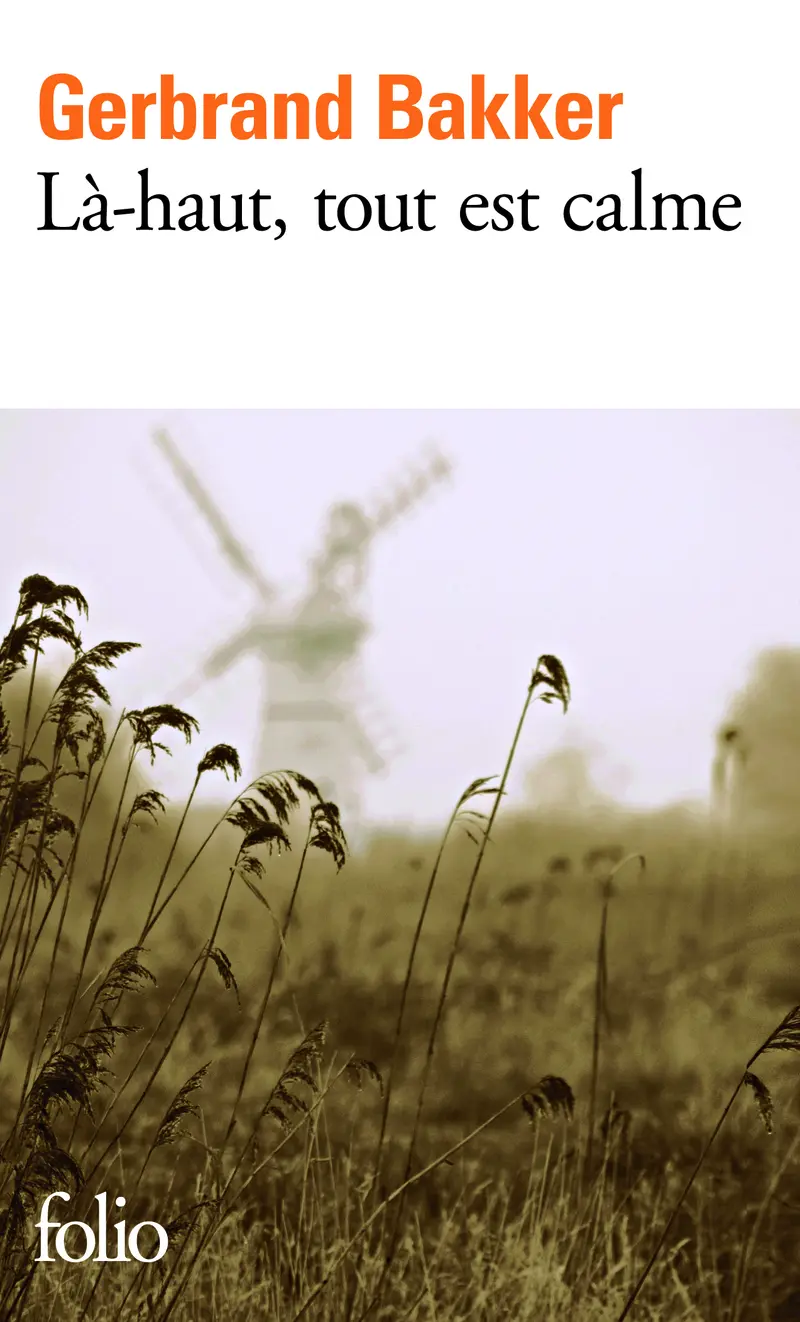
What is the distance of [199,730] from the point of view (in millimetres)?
2701

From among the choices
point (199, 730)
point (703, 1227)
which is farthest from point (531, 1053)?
point (199, 730)

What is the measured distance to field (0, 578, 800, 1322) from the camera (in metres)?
2.55

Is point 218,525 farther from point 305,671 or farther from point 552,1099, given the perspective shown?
point 552,1099

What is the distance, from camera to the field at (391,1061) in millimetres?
2547

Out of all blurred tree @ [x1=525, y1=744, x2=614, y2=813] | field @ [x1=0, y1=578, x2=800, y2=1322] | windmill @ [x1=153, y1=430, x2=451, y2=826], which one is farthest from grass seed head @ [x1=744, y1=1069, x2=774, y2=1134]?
blurred tree @ [x1=525, y1=744, x2=614, y2=813]

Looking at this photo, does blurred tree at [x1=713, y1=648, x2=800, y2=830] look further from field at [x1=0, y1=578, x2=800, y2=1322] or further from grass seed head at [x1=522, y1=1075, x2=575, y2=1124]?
grass seed head at [x1=522, y1=1075, x2=575, y2=1124]

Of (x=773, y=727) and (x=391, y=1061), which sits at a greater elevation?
(x=773, y=727)

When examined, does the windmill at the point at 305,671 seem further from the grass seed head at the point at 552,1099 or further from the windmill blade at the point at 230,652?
the grass seed head at the point at 552,1099

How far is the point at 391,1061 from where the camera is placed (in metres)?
2.83

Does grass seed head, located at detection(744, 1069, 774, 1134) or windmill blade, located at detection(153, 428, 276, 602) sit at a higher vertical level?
windmill blade, located at detection(153, 428, 276, 602)

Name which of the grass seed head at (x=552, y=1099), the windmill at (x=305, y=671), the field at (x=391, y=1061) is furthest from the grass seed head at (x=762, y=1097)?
the windmill at (x=305, y=671)

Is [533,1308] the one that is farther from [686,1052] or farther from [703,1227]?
[686,1052]

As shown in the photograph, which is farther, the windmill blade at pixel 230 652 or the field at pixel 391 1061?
the windmill blade at pixel 230 652

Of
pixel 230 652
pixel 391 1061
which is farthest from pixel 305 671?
pixel 391 1061
